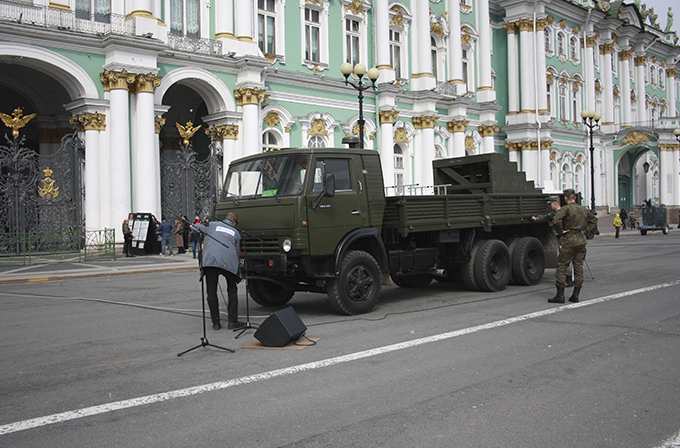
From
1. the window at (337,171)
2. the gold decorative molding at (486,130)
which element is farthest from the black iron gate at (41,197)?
the gold decorative molding at (486,130)

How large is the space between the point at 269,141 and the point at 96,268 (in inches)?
487

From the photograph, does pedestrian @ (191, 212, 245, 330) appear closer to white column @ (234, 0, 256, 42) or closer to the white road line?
the white road line

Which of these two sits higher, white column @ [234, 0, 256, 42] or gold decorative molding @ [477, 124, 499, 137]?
white column @ [234, 0, 256, 42]

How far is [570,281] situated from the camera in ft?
40.6

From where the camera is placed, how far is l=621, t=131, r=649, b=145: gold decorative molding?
165 ft

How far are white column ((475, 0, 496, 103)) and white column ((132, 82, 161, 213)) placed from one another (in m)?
23.3

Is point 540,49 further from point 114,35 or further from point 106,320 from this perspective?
point 106,320

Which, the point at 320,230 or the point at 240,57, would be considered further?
the point at 240,57

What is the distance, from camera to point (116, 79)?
2247 cm

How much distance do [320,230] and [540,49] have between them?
39697 mm

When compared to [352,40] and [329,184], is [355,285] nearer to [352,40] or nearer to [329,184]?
[329,184]

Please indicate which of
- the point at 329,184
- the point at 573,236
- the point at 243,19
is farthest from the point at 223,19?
the point at 573,236

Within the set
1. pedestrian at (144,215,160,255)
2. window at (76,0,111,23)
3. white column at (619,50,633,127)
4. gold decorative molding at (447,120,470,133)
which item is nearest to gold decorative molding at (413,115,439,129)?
gold decorative molding at (447,120,470,133)

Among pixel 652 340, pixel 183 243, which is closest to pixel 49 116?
pixel 183 243
